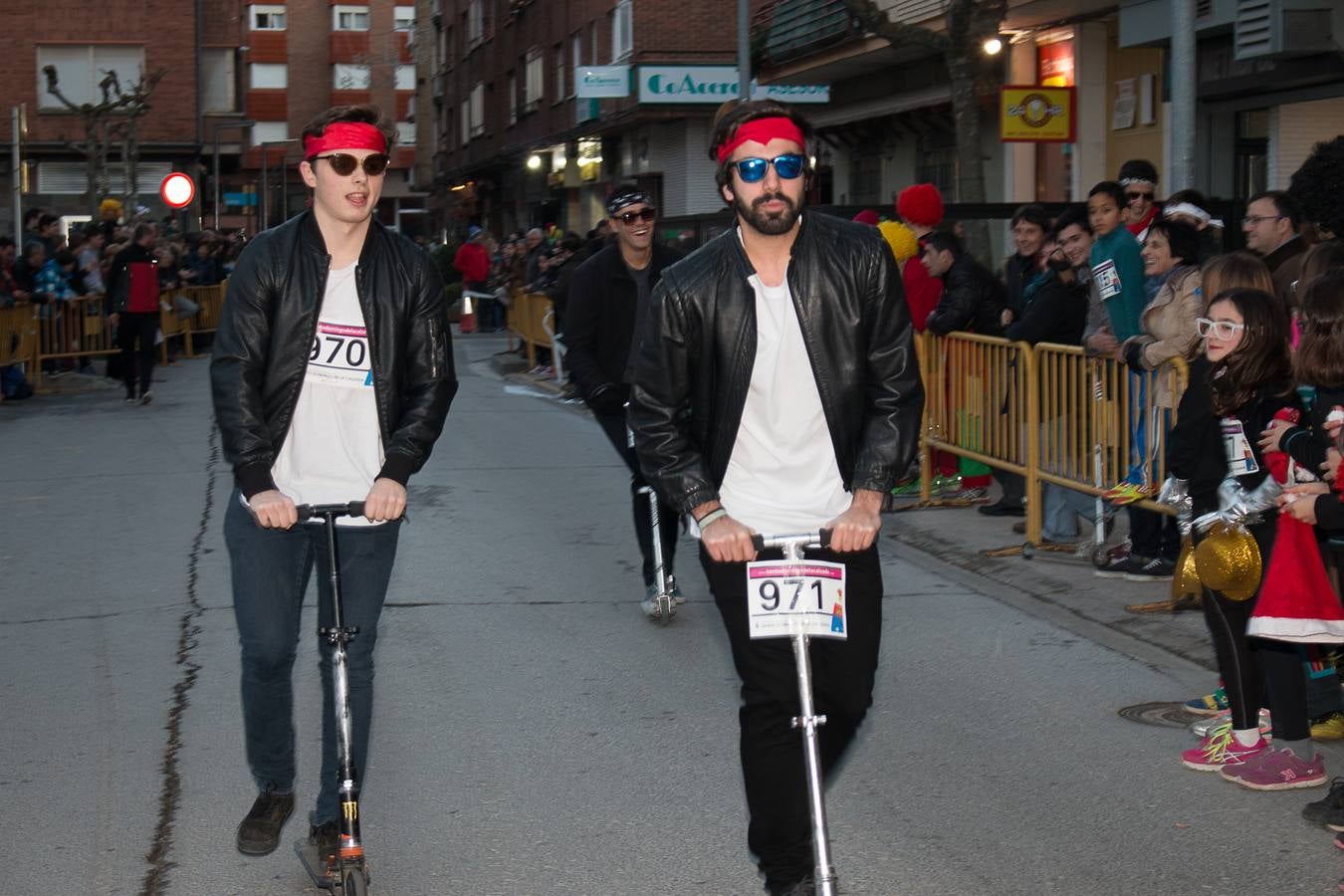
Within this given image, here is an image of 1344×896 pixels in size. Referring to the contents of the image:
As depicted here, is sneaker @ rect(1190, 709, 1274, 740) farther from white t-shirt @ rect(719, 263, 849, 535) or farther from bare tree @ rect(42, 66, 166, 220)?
bare tree @ rect(42, 66, 166, 220)

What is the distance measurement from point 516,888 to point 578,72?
27.6 meters

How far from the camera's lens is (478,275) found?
34.7 meters

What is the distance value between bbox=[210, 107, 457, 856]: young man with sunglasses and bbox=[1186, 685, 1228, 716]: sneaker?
3.17m

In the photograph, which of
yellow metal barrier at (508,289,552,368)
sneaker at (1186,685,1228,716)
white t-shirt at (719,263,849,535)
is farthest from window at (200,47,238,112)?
white t-shirt at (719,263,849,535)

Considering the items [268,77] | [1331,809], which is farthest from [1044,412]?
[268,77]

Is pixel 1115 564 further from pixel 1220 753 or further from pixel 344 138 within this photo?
pixel 344 138

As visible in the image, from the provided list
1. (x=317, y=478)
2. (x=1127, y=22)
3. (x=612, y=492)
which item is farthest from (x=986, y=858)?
(x=1127, y=22)

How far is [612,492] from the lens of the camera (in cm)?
1227

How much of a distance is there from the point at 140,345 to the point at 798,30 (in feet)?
42.7

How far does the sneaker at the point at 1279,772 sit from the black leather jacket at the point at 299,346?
2.79 m

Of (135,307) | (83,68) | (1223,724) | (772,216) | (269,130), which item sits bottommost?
(1223,724)

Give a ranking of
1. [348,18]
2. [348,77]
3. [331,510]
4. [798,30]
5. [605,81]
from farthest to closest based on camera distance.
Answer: [348,18] < [348,77] < [605,81] < [798,30] < [331,510]

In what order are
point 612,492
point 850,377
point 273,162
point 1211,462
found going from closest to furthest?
point 850,377
point 1211,462
point 612,492
point 273,162

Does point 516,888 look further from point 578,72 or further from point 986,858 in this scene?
point 578,72
